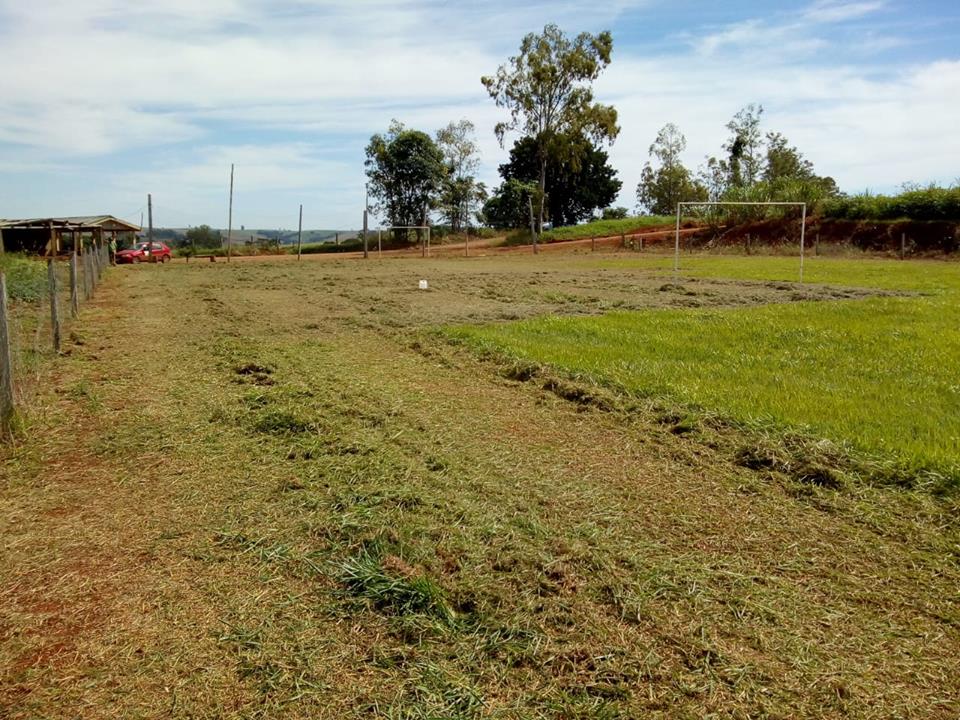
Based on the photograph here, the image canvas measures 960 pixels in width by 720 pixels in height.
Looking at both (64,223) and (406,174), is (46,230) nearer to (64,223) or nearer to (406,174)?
(64,223)

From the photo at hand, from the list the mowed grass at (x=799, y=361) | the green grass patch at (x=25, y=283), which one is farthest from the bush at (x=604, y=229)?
the mowed grass at (x=799, y=361)

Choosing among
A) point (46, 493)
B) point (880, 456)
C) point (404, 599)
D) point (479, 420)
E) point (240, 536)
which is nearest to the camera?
point (404, 599)

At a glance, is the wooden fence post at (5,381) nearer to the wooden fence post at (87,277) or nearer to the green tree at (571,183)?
the wooden fence post at (87,277)

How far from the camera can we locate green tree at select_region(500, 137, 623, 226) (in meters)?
55.7

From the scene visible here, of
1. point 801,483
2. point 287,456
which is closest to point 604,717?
point 801,483

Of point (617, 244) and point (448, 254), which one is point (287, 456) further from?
point (617, 244)

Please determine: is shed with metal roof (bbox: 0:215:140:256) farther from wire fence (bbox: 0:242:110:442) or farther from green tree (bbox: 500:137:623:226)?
green tree (bbox: 500:137:623:226)

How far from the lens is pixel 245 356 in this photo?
881cm

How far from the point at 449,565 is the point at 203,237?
52.3m

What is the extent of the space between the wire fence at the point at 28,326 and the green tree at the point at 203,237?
29.5m

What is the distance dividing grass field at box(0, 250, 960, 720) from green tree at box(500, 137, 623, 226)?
4932 centimetres

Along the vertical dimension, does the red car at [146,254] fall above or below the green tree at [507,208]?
below

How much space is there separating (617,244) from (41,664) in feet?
142

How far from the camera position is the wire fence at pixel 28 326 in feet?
17.7
